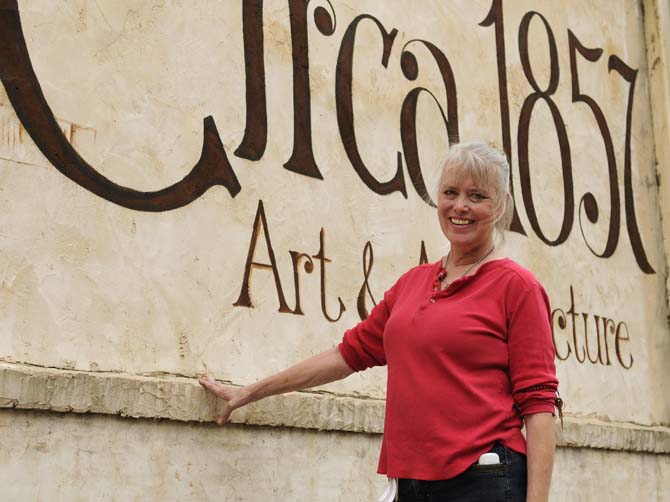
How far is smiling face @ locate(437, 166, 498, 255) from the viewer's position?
3.09m

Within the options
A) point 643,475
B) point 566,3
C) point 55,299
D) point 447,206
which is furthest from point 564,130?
point 55,299

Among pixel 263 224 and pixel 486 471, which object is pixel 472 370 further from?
pixel 263 224

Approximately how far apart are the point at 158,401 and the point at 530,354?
1195 mm

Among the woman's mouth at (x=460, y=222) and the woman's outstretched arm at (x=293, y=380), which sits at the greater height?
the woman's mouth at (x=460, y=222)

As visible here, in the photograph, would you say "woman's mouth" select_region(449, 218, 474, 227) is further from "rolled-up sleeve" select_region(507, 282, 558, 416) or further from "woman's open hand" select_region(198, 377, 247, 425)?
"woman's open hand" select_region(198, 377, 247, 425)

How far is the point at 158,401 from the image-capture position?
3.50m

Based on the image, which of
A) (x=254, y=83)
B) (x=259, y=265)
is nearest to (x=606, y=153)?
(x=254, y=83)

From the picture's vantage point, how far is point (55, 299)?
3342mm

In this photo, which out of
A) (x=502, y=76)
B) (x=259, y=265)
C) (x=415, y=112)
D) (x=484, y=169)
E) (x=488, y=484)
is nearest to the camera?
(x=488, y=484)

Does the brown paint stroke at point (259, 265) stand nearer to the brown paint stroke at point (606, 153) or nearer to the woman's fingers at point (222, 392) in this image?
the woman's fingers at point (222, 392)

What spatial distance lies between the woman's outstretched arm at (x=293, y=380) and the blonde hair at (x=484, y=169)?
71 cm

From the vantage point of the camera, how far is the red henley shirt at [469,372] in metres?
2.89

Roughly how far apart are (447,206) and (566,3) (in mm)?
3088

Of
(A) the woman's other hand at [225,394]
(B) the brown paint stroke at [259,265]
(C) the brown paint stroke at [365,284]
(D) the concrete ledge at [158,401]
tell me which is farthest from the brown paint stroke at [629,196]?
(A) the woman's other hand at [225,394]
